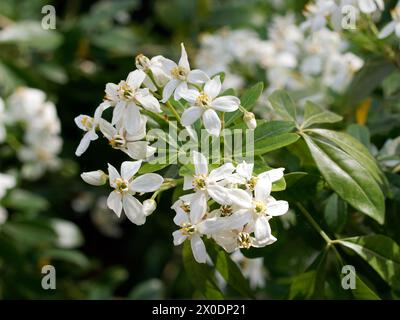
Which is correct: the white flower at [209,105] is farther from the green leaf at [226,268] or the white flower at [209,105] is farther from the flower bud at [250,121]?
the green leaf at [226,268]

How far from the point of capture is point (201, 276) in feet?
4.73

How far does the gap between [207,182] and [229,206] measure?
61 mm

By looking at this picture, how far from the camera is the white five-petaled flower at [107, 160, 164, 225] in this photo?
124 centimetres

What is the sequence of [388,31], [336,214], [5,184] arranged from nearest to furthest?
[336,214] → [388,31] → [5,184]

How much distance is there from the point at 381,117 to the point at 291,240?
1.39 feet

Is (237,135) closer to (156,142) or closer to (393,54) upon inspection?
(156,142)

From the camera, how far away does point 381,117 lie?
1.87 metres

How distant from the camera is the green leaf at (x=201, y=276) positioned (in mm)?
1427

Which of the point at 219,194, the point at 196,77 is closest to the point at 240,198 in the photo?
the point at 219,194

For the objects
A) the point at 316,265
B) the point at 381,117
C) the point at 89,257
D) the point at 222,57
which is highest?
→ the point at 222,57

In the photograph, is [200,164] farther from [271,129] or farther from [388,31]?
[388,31]

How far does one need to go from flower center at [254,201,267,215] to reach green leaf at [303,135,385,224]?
20cm
